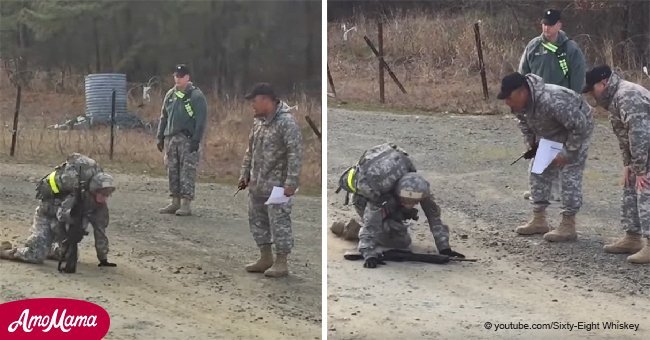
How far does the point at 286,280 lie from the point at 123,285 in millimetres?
724

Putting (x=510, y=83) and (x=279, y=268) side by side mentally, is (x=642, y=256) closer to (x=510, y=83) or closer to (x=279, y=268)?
(x=510, y=83)

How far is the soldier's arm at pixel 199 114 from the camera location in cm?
488

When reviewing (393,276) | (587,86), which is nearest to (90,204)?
(393,276)

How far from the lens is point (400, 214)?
512cm

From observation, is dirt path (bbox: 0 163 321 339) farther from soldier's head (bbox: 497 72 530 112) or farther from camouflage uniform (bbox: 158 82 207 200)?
soldier's head (bbox: 497 72 530 112)

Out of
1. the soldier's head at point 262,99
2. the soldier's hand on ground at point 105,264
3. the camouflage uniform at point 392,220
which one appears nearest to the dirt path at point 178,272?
the soldier's hand on ground at point 105,264

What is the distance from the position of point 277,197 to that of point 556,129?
1418 millimetres

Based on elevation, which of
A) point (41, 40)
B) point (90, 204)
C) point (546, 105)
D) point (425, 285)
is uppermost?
point (41, 40)

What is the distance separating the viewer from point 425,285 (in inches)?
189

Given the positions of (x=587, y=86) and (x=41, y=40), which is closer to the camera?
(x=41, y=40)

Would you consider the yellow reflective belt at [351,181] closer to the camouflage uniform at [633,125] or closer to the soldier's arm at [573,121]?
the soldier's arm at [573,121]

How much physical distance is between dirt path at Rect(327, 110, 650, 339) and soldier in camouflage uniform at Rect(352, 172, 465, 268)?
0.25 feet

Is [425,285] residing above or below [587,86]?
below

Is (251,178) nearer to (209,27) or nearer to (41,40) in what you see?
(209,27)
